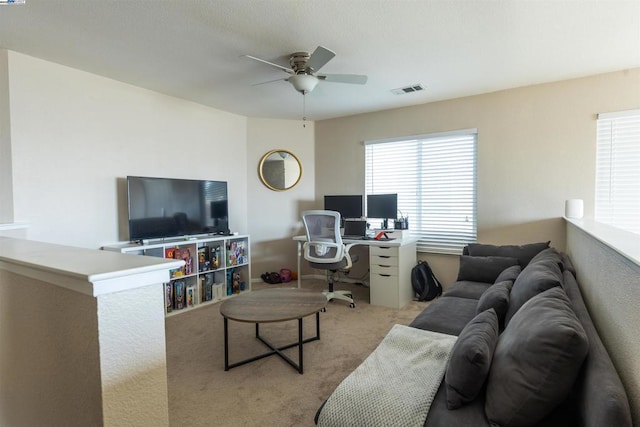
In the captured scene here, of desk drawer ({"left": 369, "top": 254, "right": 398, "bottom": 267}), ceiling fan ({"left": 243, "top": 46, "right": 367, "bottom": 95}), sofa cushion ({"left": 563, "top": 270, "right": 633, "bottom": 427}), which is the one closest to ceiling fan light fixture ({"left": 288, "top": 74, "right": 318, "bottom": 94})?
ceiling fan ({"left": 243, "top": 46, "right": 367, "bottom": 95})

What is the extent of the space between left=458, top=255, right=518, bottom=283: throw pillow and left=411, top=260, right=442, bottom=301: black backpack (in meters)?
0.75

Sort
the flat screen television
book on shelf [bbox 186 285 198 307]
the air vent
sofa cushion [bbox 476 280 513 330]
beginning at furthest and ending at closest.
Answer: book on shelf [bbox 186 285 198 307], the air vent, the flat screen television, sofa cushion [bbox 476 280 513 330]

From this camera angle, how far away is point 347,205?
455 cm

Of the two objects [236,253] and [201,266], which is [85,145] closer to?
[201,266]

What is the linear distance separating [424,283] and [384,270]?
0.58 m

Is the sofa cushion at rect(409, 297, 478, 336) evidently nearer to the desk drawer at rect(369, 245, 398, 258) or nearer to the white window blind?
the desk drawer at rect(369, 245, 398, 258)

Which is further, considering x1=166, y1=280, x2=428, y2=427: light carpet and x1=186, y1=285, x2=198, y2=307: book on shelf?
x1=186, y1=285, x2=198, y2=307: book on shelf

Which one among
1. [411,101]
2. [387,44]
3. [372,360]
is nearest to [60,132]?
[387,44]

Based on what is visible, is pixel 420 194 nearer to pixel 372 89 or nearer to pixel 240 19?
pixel 372 89

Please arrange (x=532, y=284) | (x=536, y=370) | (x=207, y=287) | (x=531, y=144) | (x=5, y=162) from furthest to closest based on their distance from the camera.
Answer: (x=207, y=287), (x=531, y=144), (x=5, y=162), (x=532, y=284), (x=536, y=370)

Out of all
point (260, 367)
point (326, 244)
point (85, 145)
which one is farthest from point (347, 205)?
point (85, 145)

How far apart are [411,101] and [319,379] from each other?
3.30 metres

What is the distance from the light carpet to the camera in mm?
1906

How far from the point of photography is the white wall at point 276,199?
189 inches
